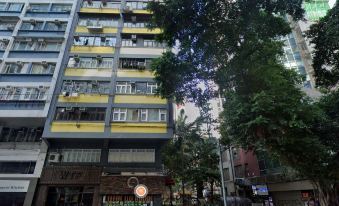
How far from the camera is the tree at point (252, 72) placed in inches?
487

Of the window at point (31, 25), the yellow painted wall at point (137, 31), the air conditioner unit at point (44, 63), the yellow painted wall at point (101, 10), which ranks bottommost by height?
the air conditioner unit at point (44, 63)

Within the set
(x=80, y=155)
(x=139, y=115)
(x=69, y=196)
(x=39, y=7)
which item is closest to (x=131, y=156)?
(x=139, y=115)

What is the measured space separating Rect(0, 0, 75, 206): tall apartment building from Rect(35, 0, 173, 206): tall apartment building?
948 mm

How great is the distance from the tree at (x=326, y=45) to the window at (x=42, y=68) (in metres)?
18.8

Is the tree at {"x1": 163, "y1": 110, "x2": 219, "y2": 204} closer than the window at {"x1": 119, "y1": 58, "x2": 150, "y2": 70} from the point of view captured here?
No

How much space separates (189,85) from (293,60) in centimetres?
2065

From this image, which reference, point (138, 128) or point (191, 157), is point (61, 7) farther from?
point (191, 157)

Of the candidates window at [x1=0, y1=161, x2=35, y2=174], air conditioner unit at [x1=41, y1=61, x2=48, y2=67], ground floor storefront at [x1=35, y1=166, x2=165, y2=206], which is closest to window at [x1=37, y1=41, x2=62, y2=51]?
air conditioner unit at [x1=41, y1=61, x2=48, y2=67]

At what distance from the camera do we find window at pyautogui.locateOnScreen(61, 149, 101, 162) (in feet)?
62.5

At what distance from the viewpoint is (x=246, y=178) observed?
30.3 metres

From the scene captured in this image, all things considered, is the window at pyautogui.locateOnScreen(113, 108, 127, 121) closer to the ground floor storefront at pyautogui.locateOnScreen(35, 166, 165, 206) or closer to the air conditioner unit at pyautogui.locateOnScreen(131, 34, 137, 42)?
the ground floor storefront at pyautogui.locateOnScreen(35, 166, 165, 206)

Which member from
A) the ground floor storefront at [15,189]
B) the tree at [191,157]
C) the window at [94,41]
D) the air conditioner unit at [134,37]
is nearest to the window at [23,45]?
the window at [94,41]

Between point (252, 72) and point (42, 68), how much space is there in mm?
17021

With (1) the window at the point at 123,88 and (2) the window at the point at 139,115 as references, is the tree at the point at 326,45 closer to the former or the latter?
(2) the window at the point at 139,115
